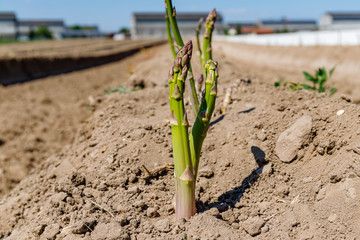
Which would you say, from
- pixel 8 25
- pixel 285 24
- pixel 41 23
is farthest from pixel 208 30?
pixel 41 23

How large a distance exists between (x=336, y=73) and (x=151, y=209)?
9646 millimetres

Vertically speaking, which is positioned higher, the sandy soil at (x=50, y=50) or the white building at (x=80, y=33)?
the white building at (x=80, y=33)

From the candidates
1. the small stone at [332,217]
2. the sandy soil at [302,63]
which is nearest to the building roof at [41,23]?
the sandy soil at [302,63]

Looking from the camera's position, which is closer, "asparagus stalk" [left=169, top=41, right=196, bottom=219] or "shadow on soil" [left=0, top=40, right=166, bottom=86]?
"asparagus stalk" [left=169, top=41, right=196, bottom=219]

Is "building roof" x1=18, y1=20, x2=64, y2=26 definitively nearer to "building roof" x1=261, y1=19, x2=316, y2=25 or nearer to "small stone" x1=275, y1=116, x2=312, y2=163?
"building roof" x1=261, y1=19, x2=316, y2=25

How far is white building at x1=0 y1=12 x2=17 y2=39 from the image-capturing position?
71438 millimetres

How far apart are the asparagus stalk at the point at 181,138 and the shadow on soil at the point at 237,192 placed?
0.62ft

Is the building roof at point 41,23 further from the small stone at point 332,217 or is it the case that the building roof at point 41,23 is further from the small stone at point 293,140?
the small stone at point 332,217

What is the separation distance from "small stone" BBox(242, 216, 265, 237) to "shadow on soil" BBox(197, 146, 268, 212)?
0.59ft

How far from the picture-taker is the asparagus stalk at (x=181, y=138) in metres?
1.81

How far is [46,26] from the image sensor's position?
96750 millimetres

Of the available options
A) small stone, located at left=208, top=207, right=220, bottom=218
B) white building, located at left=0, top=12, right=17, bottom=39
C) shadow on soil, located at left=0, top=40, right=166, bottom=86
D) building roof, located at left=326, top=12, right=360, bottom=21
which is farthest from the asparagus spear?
building roof, located at left=326, top=12, right=360, bottom=21

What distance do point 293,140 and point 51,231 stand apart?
5.58ft

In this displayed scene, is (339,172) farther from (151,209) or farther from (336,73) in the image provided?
(336,73)
